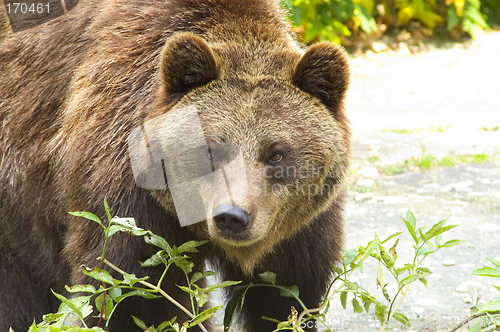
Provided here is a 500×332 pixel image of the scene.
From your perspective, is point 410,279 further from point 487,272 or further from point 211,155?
point 211,155

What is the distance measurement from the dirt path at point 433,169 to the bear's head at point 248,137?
1.59 meters

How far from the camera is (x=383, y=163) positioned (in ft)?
24.3

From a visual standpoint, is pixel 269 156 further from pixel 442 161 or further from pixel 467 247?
pixel 442 161

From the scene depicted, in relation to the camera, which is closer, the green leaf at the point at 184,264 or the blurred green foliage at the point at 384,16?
the green leaf at the point at 184,264

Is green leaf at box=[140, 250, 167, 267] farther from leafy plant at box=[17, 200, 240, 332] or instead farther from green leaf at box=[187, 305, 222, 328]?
green leaf at box=[187, 305, 222, 328]

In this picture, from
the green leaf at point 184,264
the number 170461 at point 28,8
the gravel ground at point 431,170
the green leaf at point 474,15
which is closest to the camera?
the green leaf at point 184,264

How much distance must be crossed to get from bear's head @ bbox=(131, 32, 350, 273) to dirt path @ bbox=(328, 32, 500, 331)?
1589mm

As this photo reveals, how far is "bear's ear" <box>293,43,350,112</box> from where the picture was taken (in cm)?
346

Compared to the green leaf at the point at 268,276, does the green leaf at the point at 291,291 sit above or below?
below

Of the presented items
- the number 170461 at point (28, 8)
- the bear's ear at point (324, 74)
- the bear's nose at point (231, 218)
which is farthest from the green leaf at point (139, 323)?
the number 170461 at point (28, 8)

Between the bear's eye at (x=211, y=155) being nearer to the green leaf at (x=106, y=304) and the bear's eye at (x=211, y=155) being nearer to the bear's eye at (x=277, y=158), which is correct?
the bear's eye at (x=277, y=158)

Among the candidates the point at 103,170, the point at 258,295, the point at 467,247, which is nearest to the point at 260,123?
the point at 103,170

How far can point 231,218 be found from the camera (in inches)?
124

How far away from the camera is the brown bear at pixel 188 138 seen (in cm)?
337
